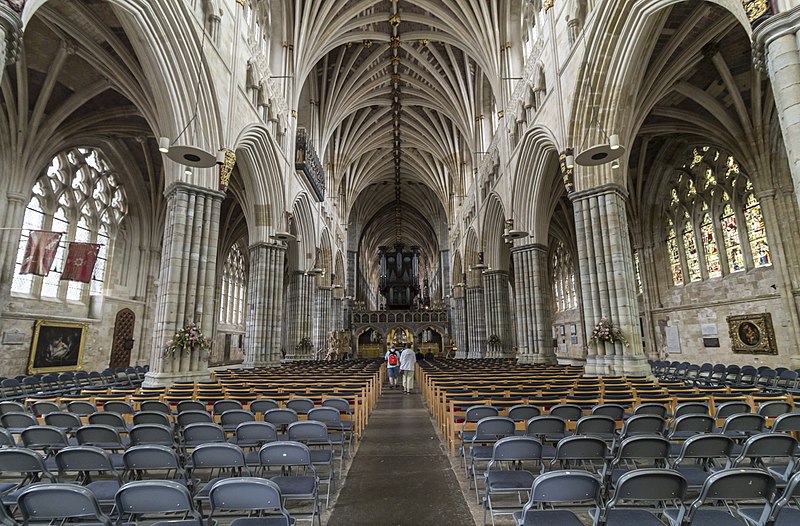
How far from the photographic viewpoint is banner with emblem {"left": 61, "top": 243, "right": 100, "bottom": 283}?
11.0 meters

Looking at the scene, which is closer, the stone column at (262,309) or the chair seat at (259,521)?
the chair seat at (259,521)

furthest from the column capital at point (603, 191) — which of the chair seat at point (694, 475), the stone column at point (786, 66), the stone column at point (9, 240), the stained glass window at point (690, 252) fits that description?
the stone column at point (9, 240)

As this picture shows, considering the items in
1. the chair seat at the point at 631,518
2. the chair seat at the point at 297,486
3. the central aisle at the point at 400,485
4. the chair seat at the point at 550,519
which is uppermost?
the chair seat at the point at 550,519

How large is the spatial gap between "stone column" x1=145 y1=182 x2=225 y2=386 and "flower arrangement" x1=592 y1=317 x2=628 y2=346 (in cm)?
1087

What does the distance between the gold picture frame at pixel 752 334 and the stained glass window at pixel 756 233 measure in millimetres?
2000

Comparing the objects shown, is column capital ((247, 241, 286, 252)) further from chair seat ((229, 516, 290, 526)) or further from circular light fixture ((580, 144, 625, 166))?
chair seat ((229, 516, 290, 526))

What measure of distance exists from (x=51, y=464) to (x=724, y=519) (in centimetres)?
587

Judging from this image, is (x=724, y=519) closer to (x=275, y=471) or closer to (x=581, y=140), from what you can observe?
(x=275, y=471)

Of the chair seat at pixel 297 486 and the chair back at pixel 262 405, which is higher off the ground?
the chair back at pixel 262 405

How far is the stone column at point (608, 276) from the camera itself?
11195mm

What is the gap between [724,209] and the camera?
1656 cm

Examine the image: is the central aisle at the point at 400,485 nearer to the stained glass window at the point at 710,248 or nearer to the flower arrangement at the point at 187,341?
the flower arrangement at the point at 187,341

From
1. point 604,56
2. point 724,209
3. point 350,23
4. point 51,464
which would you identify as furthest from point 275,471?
point 350,23

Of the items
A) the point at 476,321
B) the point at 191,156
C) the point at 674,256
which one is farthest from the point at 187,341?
the point at 476,321
